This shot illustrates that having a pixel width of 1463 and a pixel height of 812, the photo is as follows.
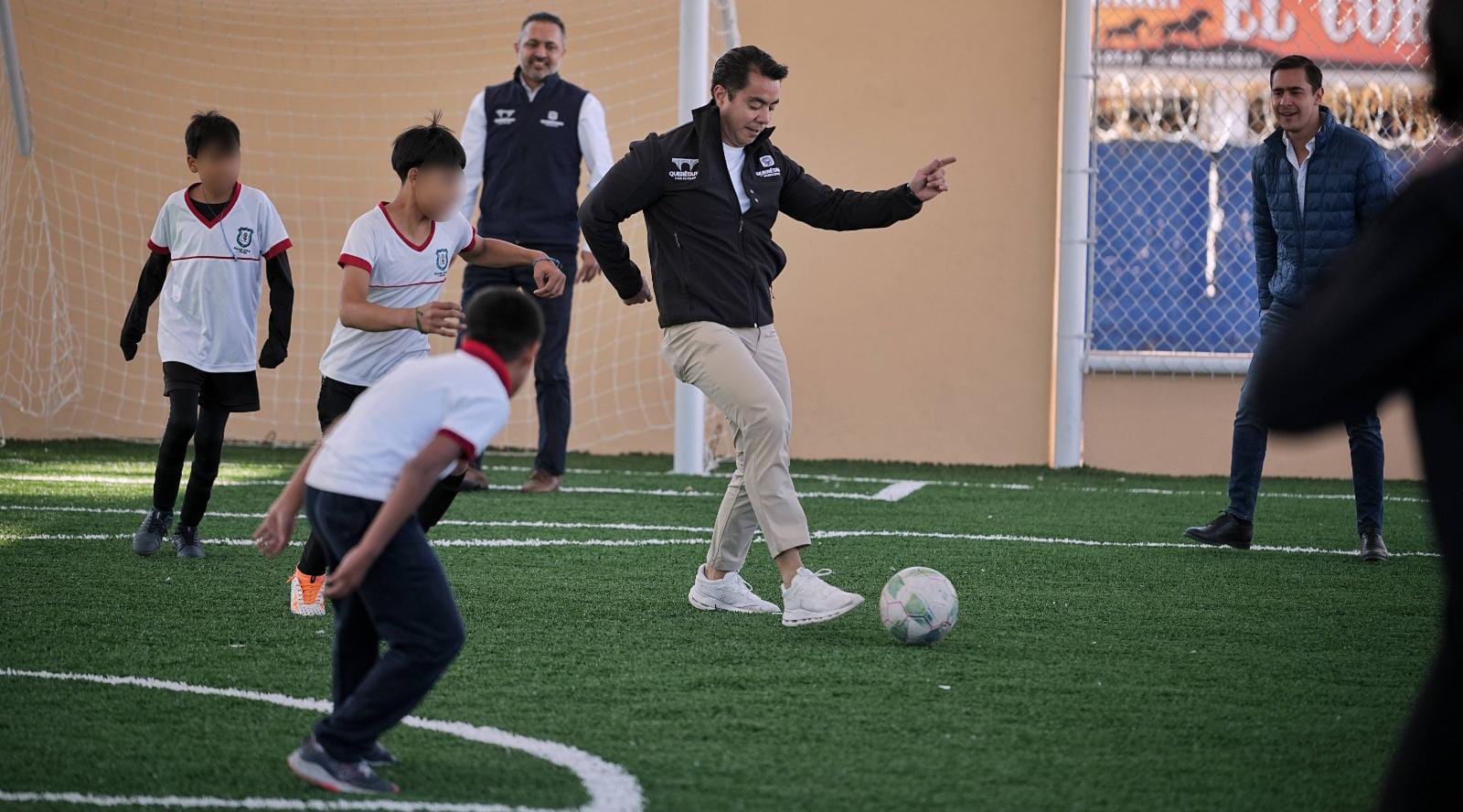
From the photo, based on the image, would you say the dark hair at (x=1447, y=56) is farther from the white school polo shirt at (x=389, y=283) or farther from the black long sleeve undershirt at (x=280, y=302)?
the black long sleeve undershirt at (x=280, y=302)

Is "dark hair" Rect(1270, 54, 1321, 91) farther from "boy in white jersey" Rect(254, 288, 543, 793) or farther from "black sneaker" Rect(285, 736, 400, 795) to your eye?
"black sneaker" Rect(285, 736, 400, 795)

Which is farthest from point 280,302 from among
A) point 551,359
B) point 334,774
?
point 334,774

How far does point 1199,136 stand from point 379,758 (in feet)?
24.5

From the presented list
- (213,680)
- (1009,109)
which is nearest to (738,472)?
(213,680)

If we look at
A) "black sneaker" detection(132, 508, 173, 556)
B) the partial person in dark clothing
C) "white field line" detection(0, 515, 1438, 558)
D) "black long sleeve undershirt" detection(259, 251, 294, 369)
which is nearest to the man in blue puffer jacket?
"white field line" detection(0, 515, 1438, 558)

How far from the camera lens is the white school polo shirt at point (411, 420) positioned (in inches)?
103

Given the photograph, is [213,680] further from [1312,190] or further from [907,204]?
[1312,190]

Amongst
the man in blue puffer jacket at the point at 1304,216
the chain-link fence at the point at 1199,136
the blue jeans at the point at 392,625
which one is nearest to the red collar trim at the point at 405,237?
the blue jeans at the point at 392,625

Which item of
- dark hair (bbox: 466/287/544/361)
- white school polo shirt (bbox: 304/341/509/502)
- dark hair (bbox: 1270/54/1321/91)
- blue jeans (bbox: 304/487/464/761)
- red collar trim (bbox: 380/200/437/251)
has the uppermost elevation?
dark hair (bbox: 1270/54/1321/91)

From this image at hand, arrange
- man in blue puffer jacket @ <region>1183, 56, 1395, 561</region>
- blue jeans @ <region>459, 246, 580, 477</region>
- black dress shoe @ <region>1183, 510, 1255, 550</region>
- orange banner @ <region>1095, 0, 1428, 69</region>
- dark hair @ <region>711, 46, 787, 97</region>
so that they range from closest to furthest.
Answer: dark hair @ <region>711, 46, 787, 97</region>, man in blue puffer jacket @ <region>1183, 56, 1395, 561</region>, black dress shoe @ <region>1183, 510, 1255, 550</region>, blue jeans @ <region>459, 246, 580, 477</region>, orange banner @ <region>1095, 0, 1428, 69</region>

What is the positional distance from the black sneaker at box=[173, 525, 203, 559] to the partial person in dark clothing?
450 cm

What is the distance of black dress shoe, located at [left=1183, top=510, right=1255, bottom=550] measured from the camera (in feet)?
19.5

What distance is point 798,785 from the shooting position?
9.14ft

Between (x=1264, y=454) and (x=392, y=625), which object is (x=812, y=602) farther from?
(x=1264, y=454)
